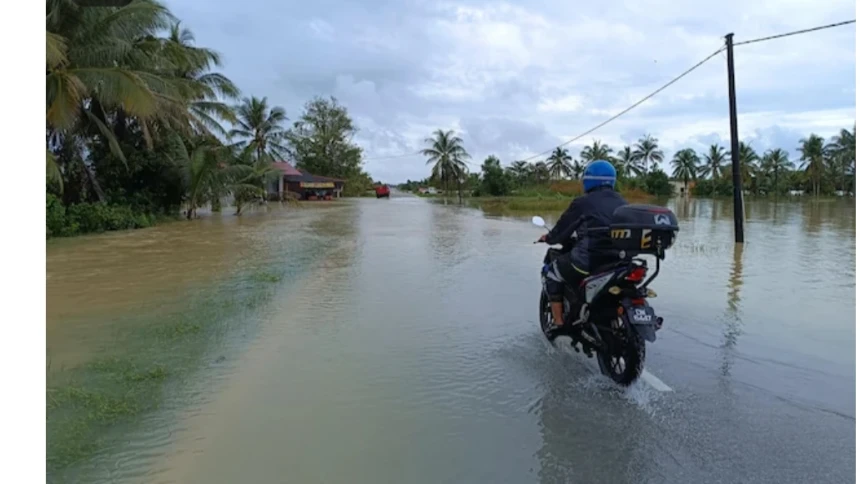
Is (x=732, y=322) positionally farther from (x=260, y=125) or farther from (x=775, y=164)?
(x=775, y=164)

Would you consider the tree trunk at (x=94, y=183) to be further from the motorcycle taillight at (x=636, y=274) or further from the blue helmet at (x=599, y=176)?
the motorcycle taillight at (x=636, y=274)

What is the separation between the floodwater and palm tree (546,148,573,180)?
209 feet

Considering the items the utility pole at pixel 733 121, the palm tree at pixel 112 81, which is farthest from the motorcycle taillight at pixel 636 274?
the palm tree at pixel 112 81

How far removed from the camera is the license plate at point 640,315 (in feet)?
12.0

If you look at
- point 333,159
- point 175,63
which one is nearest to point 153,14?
point 175,63

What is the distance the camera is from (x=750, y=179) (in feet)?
232

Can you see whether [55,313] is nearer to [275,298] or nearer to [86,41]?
[275,298]

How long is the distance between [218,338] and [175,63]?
67.5 ft

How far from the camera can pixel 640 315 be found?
3.67m

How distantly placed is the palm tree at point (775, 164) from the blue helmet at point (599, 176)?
264ft

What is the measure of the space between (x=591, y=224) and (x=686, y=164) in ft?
266

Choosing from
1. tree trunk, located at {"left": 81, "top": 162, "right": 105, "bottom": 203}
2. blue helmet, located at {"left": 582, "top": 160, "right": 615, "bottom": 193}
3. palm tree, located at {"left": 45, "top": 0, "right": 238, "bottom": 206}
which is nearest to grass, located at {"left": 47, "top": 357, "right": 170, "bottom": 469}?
blue helmet, located at {"left": 582, "top": 160, "right": 615, "bottom": 193}

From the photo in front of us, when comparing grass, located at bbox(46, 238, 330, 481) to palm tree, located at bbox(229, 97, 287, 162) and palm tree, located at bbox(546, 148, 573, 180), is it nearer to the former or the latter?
palm tree, located at bbox(229, 97, 287, 162)

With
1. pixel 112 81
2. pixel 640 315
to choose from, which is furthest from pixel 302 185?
pixel 640 315
